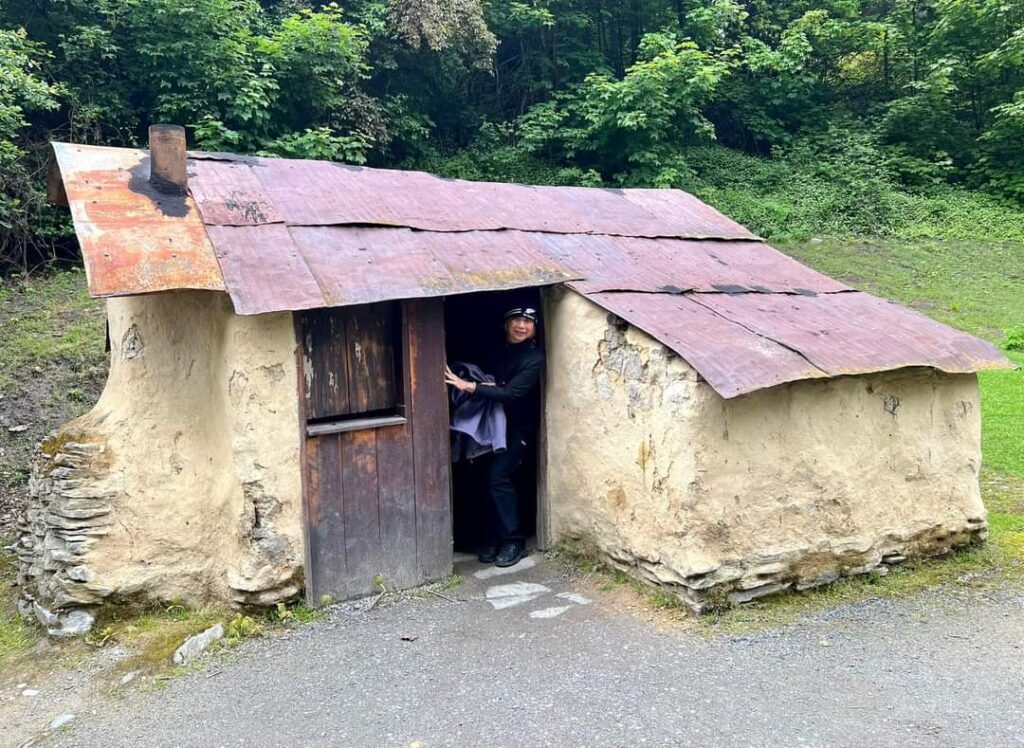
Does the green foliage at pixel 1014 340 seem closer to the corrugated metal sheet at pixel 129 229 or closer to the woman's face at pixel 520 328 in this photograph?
the woman's face at pixel 520 328

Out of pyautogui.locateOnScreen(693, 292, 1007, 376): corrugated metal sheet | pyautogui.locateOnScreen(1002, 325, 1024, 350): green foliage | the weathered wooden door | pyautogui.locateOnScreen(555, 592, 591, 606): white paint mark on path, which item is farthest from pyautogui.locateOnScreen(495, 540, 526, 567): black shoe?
pyautogui.locateOnScreen(1002, 325, 1024, 350): green foliage

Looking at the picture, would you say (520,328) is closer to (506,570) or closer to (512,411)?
(512,411)

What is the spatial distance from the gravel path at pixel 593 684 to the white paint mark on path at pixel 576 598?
2.2 inches

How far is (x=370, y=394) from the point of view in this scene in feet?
17.2

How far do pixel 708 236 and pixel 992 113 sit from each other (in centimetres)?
1618

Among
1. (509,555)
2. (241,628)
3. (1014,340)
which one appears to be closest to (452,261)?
(509,555)

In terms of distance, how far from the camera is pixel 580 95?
17.7 m

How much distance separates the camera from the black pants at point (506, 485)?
18.8 ft

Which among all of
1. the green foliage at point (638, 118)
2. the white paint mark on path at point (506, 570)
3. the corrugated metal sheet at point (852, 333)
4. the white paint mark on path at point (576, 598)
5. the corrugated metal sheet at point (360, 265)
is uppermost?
the green foliage at point (638, 118)

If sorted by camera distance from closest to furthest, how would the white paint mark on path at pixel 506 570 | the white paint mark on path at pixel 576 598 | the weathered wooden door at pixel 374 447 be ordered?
the weathered wooden door at pixel 374 447
the white paint mark on path at pixel 576 598
the white paint mark on path at pixel 506 570

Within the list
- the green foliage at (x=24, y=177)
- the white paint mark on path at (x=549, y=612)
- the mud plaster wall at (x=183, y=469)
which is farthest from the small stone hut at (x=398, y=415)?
the green foliage at (x=24, y=177)

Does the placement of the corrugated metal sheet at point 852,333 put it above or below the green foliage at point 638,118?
below

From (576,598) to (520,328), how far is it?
1911 mm

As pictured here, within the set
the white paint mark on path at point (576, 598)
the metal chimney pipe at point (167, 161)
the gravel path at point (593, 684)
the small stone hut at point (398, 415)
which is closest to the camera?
the gravel path at point (593, 684)
